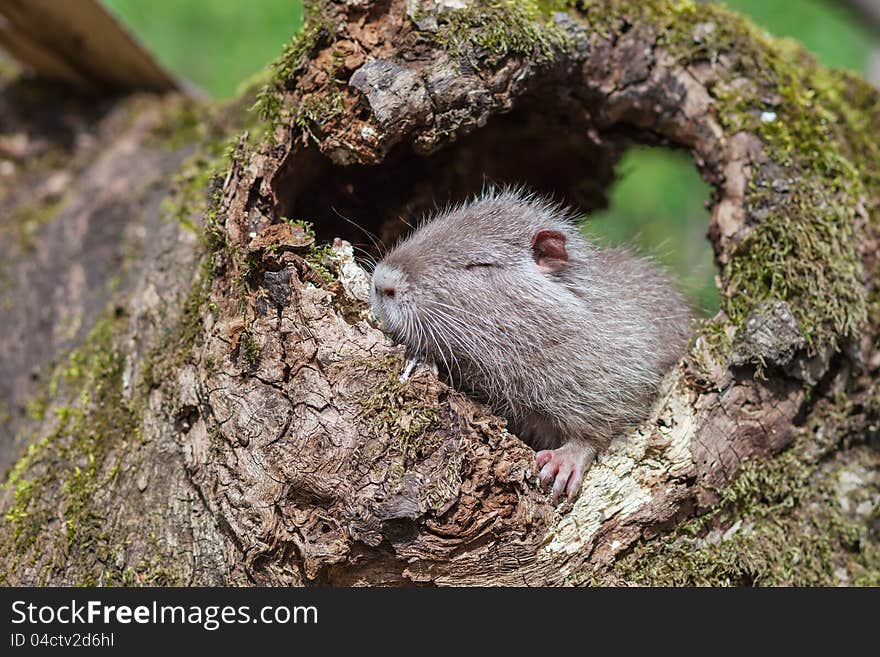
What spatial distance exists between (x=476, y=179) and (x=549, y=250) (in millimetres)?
1523

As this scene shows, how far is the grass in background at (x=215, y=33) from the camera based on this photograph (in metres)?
8.81

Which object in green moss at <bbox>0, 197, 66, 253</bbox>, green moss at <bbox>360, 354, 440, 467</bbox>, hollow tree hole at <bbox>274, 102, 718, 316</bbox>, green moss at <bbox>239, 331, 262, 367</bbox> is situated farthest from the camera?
green moss at <bbox>0, 197, 66, 253</bbox>

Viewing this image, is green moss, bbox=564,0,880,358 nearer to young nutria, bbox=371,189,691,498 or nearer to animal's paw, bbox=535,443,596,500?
young nutria, bbox=371,189,691,498

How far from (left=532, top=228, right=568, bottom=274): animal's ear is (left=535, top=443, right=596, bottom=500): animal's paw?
0.97m

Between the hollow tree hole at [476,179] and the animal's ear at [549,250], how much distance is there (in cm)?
59

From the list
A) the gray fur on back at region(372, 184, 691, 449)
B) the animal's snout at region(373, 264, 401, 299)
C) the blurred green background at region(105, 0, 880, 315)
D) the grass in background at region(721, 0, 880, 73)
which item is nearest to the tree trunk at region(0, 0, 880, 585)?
the animal's snout at region(373, 264, 401, 299)

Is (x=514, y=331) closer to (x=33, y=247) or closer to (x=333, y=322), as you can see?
(x=333, y=322)

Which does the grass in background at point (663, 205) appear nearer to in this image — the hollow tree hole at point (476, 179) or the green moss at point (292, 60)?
the hollow tree hole at point (476, 179)

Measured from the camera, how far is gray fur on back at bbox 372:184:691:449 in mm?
3887

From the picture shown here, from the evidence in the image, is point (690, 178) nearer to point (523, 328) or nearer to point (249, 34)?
point (249, 34)

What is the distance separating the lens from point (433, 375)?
3.54 metres

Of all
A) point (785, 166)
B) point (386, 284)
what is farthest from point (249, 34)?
point (785, 166)

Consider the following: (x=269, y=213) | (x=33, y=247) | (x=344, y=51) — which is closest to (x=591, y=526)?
(x=269, y=213)

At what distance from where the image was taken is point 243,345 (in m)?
3.44
